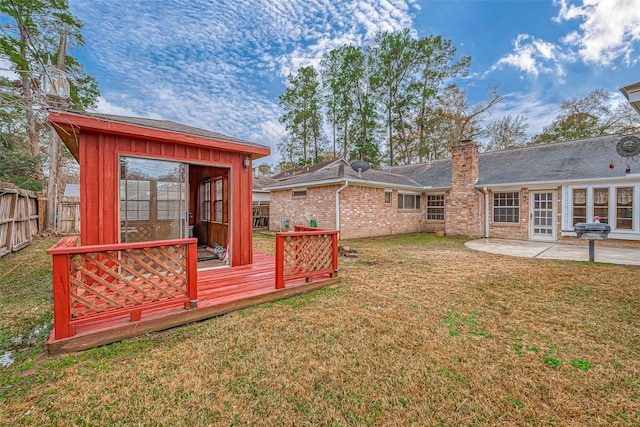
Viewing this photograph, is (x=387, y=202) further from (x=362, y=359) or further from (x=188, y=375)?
(x=188, y=375)

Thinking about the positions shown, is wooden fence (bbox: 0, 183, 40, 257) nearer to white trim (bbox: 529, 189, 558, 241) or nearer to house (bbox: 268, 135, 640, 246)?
house (bbox: 268, 135, 640, 246)

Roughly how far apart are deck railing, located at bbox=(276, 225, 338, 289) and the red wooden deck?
0.18 m

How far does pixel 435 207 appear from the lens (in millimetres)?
14039

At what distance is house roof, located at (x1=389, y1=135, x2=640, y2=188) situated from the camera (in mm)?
9789

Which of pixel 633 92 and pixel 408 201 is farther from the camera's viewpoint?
pixel 408 201

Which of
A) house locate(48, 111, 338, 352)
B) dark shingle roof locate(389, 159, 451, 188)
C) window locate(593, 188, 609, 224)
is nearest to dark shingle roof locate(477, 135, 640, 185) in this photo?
window locate(593, 188, 609, 224)

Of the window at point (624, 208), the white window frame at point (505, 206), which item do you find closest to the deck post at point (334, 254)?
the white window frame at point (505, 206)

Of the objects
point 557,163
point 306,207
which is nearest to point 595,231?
point 557,163

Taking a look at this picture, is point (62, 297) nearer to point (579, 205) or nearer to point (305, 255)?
point (305, 255)

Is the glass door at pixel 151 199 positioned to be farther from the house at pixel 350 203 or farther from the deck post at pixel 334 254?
the house at pixel 350 203

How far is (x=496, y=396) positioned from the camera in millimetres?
2072

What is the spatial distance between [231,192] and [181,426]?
401 centimetres

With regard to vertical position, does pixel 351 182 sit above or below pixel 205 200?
above

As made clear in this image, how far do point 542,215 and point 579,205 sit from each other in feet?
3.93
